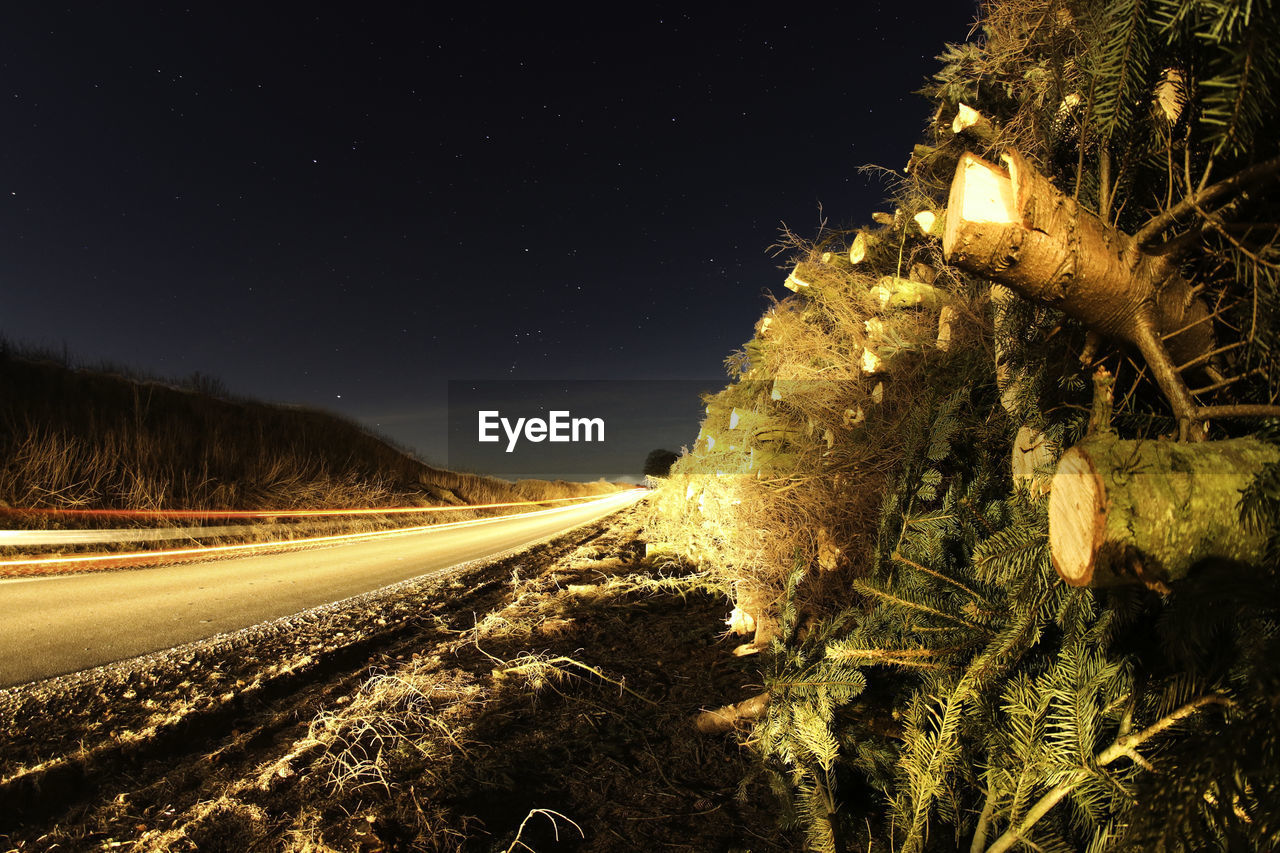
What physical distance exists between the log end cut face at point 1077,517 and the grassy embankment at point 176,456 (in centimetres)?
1399

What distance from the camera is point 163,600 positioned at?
19.2 feet

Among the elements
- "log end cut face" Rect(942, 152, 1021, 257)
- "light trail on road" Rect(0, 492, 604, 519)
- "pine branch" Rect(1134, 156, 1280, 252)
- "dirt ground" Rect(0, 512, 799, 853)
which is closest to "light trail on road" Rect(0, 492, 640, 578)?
"light trail on road" Rect(0, 492, 604, 519)

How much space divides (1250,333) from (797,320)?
4149 mm

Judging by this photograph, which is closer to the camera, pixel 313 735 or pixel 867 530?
pixel 313 735

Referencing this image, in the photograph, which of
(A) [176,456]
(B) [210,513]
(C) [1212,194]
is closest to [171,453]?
(A) [176,456]

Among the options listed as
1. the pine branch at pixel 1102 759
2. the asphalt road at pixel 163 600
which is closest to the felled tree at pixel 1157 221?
the pine branch at pixel 1102 759

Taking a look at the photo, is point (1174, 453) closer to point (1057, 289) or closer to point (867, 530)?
point (1057, 289)

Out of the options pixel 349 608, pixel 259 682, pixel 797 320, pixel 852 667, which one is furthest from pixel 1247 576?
pixel 349 608

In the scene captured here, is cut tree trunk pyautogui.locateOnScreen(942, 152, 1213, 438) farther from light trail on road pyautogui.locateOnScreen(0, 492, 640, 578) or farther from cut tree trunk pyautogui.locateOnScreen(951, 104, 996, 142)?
light trail on road pyautogui.locateOnScreen(0, 492, 640, 578)

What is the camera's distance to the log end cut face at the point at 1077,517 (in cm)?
124

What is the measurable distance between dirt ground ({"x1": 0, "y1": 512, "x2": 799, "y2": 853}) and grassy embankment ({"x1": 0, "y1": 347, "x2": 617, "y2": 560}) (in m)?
9.41

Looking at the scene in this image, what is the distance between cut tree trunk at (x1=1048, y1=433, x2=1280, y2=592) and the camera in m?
1.20

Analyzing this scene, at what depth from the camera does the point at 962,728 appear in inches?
72.8

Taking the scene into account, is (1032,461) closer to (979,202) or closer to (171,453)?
(979,202)
